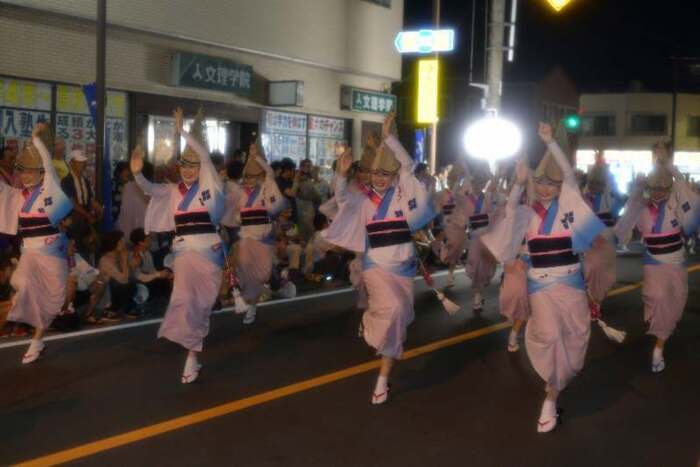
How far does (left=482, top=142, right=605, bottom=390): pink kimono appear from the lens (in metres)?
6.71

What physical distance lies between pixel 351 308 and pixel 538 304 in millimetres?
5403

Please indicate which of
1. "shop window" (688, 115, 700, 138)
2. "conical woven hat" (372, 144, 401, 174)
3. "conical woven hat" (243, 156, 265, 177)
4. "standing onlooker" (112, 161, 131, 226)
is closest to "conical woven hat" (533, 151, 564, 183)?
"conical woven hat" (372, 144, 401, 174)

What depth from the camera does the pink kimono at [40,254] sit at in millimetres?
8258

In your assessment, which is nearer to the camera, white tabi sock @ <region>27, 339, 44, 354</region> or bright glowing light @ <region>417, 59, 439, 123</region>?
white tabi sock @ <region>27, 339, 44, 354</region>

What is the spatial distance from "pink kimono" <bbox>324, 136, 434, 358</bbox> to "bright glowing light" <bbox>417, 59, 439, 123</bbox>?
16107 mm

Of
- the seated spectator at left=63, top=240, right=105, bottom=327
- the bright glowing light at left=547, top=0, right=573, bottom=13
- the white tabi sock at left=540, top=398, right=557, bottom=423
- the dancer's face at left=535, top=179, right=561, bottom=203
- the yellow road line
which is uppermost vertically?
the bright glowing light at left=547, top=0, right=573, bottom=13

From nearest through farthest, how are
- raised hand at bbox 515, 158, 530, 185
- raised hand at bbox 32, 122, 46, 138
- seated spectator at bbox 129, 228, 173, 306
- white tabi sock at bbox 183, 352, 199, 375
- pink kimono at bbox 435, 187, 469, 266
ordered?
raised hand at bbox 515, 158, 530, 185
white tabi sock at bbox 183, 352, 199, 375
raised hand at bbox 32, 122, 46, 138
seated spectator at bbox 129, 228, 173, 306
pink kimono at bbox 435, 187, 469, 266

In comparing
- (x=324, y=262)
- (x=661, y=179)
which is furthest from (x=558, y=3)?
(x=661, y=179)

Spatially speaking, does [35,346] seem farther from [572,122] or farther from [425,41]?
[425,41]

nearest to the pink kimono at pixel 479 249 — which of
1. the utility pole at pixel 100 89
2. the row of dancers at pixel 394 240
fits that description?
the row of dancers at pixel 394 240

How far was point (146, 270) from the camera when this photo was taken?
11.2 meters

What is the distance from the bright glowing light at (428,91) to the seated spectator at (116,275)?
13918mm

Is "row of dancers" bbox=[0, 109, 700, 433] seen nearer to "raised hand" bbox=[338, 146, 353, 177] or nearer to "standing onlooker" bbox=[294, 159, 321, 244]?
"raised hand" bbox=[338, 146, 353, 177]

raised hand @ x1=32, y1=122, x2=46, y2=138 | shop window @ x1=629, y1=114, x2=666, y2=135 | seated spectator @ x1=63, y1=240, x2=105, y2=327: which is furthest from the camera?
shop window @ x1=629, y1=114, x2=666, y2=135
